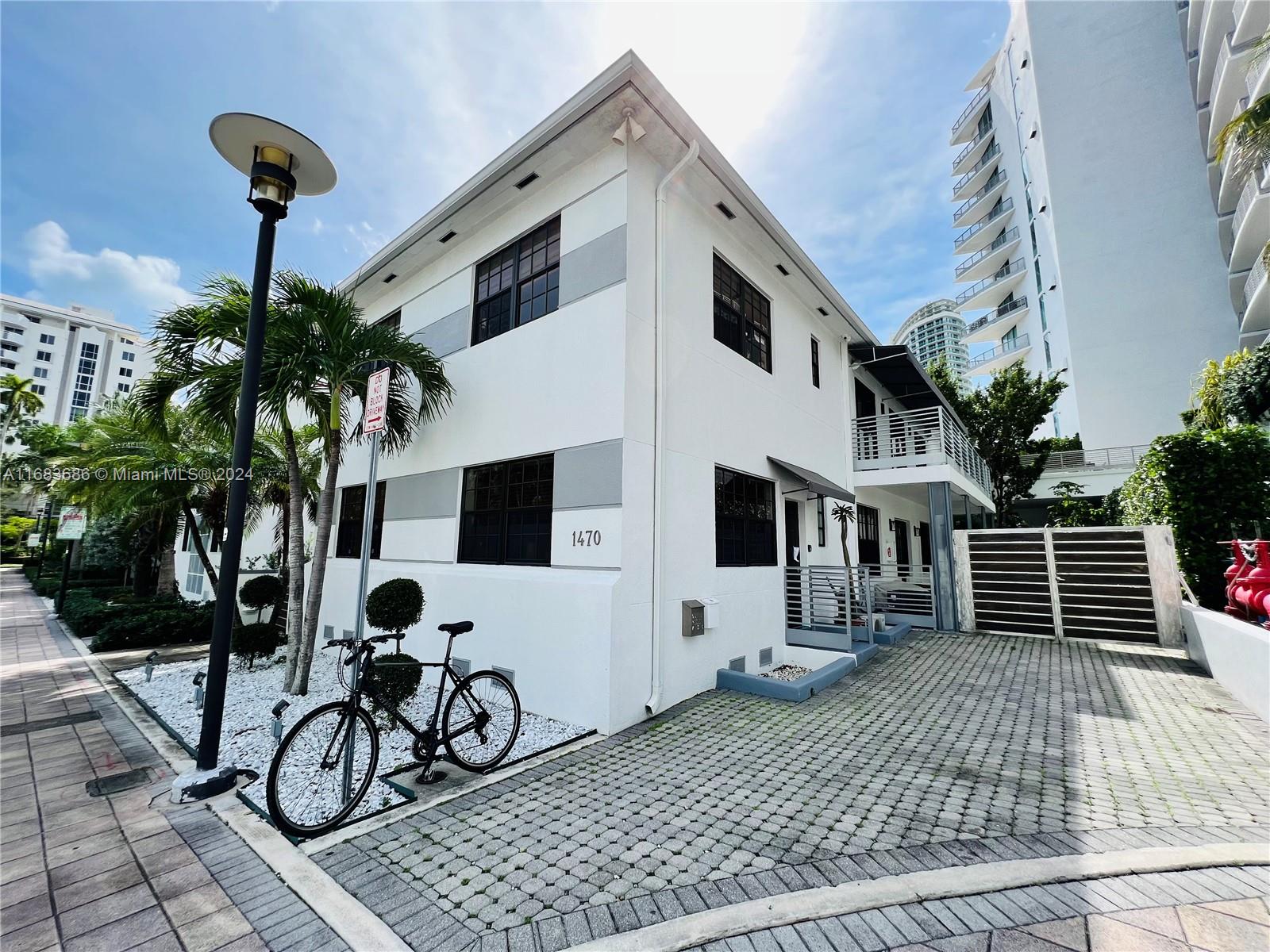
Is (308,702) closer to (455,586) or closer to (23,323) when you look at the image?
(455,586)

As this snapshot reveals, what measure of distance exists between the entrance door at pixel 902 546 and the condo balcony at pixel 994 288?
102ft

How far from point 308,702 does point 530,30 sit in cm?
891

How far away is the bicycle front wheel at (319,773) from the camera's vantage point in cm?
310

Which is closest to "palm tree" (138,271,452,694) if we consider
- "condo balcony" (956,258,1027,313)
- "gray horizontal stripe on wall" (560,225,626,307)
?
"gray horizontal stripe on wall" (560,225,626,307)

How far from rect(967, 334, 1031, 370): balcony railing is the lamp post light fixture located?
45.6 metres

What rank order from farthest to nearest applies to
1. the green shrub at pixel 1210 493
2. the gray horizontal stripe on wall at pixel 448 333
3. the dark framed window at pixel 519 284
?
the gray horizontal stripe on wall at pixel 448 333, the green shrub at pixel 1210 493, the dark framed window at pixel 519 284

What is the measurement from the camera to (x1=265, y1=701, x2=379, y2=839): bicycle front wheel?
122 inches

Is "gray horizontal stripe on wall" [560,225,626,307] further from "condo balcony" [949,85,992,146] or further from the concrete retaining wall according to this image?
"condo balcony" [949,85,992,146]

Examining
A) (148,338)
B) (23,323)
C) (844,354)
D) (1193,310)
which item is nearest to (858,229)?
(844,354)

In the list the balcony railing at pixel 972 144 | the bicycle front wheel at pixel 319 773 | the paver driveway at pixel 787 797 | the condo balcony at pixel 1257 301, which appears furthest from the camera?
the balcony railing at pixel 972 144

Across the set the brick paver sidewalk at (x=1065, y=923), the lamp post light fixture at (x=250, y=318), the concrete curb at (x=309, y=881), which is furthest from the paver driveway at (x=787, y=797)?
the lamp post light fixture at (x=250, y=318)

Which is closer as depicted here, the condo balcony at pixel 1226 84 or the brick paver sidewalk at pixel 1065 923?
the brick paver sidewalk at pixel 1065 923

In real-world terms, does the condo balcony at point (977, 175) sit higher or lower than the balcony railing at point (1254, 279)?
higher

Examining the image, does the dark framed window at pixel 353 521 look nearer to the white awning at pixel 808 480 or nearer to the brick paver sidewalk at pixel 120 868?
the brick paver sidewalk at pixel 120 868
